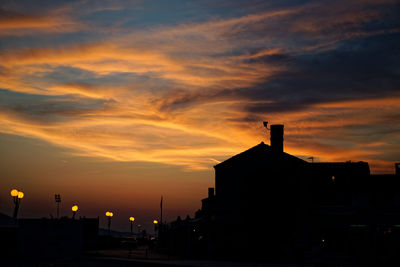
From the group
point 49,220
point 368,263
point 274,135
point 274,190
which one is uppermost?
point 274,135

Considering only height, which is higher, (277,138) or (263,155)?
(277,138)

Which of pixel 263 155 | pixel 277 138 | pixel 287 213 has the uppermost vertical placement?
pixel 277 138

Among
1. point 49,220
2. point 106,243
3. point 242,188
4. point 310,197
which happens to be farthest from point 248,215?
point 106,243

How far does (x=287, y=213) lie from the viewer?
2135 inches

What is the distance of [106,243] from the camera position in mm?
88125

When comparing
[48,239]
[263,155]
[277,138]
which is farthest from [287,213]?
[48,239]

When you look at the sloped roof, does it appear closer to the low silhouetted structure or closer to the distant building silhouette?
the distant building silhouette

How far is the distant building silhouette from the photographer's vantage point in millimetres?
51531

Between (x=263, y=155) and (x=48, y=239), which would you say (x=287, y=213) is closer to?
(x=263, y=155)

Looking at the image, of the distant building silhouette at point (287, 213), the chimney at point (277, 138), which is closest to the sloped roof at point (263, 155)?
the distant building silhouette at point (287, 213)

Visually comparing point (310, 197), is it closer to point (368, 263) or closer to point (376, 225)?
point (376, 225)

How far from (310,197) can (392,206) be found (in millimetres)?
8235

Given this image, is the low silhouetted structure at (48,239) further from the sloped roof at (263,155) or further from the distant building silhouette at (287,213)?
the sloped roof at (263,155)

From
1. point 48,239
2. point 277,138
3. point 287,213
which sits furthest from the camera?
point 277,138
